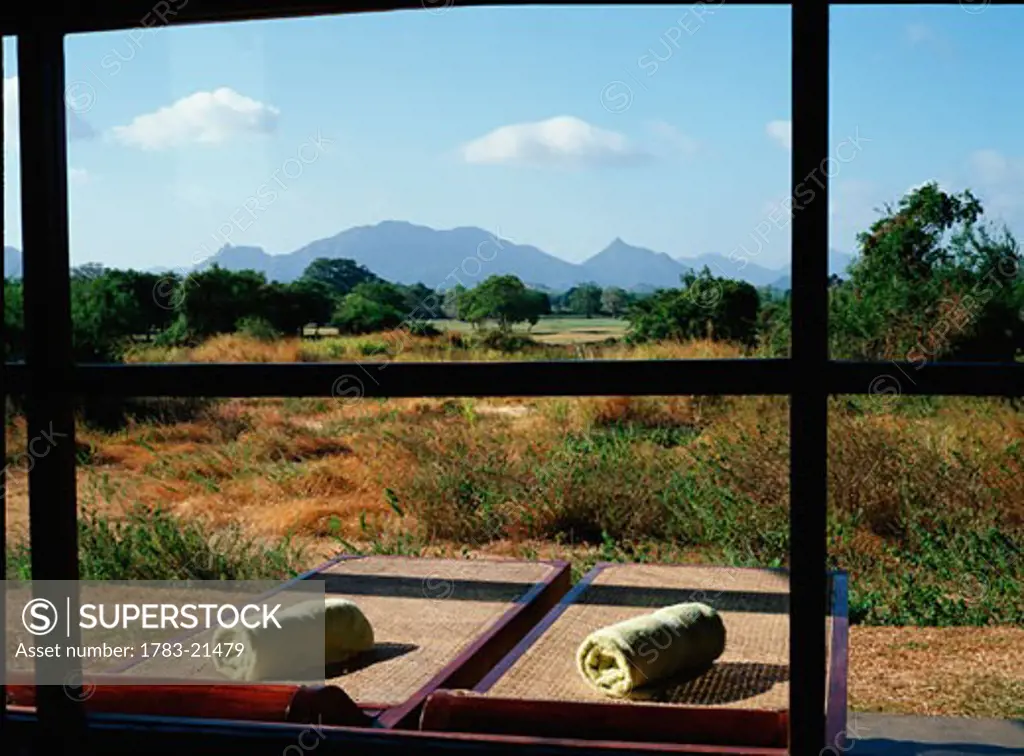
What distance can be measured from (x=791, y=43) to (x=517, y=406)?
330 inches

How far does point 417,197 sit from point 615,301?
4956 mm

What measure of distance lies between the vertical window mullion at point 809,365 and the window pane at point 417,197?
3.62 m

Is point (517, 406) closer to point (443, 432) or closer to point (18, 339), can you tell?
point (443, 432)

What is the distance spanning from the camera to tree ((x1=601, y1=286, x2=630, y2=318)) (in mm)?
10812

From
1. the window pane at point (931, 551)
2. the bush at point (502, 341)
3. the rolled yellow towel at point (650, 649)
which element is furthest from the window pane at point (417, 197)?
the rolled yellow towel at point (650, 649)

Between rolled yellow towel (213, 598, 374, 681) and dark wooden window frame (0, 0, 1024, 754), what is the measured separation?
3.59 feet

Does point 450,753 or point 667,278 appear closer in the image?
point 450,753

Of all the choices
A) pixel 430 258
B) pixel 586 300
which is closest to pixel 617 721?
pixel 430 258

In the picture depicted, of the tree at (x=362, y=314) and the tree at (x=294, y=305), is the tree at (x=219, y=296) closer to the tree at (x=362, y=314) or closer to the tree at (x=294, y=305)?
the tree at (x=294, y=305)

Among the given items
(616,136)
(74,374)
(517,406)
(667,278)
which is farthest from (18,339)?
(74,374)

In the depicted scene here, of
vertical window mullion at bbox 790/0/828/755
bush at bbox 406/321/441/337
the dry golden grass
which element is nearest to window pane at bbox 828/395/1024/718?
the dry golden grass

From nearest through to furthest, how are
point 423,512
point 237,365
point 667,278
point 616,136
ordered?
1. point 237,365
2. point 423,512
3. point 667,278
4. point 616,136

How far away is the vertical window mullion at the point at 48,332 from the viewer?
91cm

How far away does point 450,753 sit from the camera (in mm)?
859
